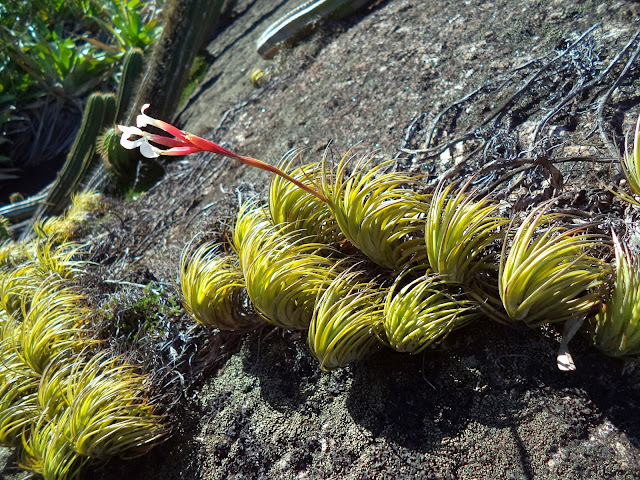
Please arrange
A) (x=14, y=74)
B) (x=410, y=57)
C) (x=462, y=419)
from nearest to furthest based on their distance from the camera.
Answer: (x=462, y=419), (x=410, y=57), (x=14, y=74)

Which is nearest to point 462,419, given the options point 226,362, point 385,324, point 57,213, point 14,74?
point 385,324

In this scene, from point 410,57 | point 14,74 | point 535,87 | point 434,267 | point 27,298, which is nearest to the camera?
point 434,267

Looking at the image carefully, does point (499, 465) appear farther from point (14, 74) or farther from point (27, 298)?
point (14, 74)

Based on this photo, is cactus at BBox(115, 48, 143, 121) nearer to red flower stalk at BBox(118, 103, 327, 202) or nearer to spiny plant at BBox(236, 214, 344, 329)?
spiny plant at BBox(236, 214, 344, 329)

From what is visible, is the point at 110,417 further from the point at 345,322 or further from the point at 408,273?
the point at 408,273

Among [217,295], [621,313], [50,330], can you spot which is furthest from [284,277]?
[50,330]

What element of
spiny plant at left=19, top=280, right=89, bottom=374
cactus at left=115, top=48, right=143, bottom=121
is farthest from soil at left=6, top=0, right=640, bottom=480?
cactus at left=115, top=48, right=143, bottom=121
